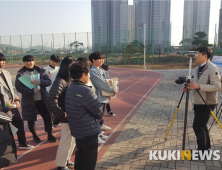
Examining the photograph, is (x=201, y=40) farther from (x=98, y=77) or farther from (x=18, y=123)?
(x=18, y=123)

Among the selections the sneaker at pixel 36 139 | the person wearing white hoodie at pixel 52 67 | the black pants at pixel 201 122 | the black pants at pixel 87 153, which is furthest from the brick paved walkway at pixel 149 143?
the person wearing white hoodie at pixel 52 67

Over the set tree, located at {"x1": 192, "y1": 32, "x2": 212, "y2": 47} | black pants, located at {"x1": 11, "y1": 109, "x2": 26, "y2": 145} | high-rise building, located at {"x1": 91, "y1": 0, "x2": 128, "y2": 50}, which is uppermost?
high-rise building, located at {"x1": 91, "y1": 0, "x2": 128, "y2": 50}

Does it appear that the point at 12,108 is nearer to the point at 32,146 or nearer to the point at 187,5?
the point at 32,146

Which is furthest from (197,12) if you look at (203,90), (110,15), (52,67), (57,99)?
(57,99)

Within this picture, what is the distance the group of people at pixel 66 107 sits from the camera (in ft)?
7.97

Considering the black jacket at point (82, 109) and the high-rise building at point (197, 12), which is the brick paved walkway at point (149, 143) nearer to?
the black jacket at point (82, 109)

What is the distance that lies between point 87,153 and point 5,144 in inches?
46.3

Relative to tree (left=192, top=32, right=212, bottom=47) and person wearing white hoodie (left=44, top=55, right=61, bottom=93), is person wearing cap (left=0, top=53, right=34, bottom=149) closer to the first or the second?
person wearing white hoodie (left=44, top=55, right=61, bottom=93)

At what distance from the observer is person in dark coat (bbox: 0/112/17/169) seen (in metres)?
2.70

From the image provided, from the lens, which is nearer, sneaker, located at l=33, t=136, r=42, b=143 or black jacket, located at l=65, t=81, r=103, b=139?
black jacket, located at l=65, t=81, r=103, b=139

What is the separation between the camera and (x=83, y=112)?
95.5 inches

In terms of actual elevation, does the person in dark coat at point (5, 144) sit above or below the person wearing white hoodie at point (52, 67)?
below

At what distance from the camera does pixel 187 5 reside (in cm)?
8462

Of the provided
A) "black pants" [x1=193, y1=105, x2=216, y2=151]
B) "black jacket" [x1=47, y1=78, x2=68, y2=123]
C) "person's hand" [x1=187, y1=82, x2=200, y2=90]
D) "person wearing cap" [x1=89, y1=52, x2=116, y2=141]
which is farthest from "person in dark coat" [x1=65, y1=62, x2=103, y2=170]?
"black pants" [x1=193, y1=105, x2=216, y2=151]
